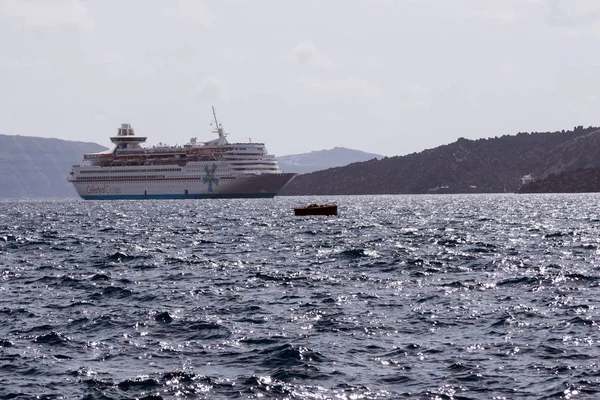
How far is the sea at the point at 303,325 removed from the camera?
19.7 meters

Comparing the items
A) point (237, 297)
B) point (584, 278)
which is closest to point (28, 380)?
point (237, 297)

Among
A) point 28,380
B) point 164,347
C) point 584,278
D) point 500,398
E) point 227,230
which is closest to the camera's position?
point 500,398

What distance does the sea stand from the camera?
19656 millimetres

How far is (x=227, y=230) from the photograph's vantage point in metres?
75.3

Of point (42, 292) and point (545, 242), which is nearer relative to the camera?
point (42, 292)

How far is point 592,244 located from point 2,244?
37.9m

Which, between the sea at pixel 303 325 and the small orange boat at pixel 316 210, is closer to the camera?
the sea at pixel 303 325

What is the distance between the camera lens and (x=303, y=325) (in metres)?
26.3

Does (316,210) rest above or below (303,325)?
above

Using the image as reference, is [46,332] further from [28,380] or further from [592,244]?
[592,244]

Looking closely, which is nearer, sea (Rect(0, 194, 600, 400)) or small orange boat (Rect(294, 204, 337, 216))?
sea (Rect(0, 194, 600, 400))

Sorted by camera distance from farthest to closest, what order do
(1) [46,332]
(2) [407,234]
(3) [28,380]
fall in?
(2) [407,234] < (1) [46,332] < (3) [28,380]

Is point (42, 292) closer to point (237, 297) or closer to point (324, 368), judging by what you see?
point (237, 297)

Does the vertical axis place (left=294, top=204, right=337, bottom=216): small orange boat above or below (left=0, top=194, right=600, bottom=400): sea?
above
